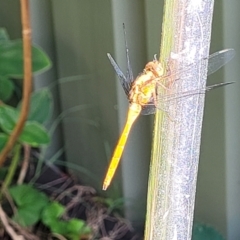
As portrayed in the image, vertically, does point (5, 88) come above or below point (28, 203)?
above

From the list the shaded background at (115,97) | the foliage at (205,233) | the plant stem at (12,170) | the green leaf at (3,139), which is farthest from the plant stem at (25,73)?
the foliage at (205,233)

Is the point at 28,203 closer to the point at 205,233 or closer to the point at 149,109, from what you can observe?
the point at 205,233

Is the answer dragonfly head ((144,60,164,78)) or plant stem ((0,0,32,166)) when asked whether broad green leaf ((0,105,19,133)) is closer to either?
plant stem ((0,0,32,166))

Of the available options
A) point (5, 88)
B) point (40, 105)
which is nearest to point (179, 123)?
point (40, 105)

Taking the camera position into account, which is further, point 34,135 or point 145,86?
point 34,135

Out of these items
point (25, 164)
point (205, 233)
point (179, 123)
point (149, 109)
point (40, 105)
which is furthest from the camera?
point (25, 164)

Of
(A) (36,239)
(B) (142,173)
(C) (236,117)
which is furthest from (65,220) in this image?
(C) (236,117)

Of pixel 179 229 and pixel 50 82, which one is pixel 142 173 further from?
pixel 179 229
